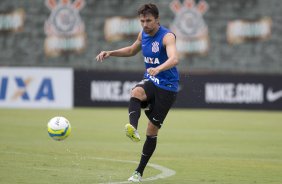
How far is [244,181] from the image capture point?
11734mm

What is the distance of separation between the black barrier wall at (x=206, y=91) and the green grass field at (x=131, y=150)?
2.81 metres

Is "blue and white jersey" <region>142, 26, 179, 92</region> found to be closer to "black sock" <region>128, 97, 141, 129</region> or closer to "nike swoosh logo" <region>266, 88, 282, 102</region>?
"black sock" <region>128, 97, 141, 129</region>

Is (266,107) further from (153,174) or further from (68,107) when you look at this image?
(153,174)

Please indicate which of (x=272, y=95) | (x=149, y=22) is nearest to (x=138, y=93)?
(x=149, y=22)

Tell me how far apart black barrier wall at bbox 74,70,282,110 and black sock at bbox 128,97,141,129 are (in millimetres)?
18497

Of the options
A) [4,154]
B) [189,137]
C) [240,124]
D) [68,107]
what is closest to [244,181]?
[4,154]

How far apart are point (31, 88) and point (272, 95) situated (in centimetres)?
849

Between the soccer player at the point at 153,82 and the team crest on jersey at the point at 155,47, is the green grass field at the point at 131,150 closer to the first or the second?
the soccer player at the point at 153,82

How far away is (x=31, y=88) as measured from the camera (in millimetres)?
28984

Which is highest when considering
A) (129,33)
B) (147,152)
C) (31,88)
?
(147,152)

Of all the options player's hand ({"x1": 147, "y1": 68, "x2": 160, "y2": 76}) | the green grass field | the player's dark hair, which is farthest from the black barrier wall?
player's hand ({"x1": 147, "y1": 68, "x2": 160, "y2": 76})

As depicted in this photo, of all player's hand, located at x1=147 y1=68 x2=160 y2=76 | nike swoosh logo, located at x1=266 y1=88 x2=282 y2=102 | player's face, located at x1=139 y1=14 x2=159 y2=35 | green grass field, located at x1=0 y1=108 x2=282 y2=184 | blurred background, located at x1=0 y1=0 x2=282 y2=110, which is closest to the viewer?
player's hand, located at x1=147 y1=68 x2=160 y2=76

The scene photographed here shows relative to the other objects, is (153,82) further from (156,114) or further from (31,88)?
(31,88)

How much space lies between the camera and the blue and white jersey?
1152 centimetres
